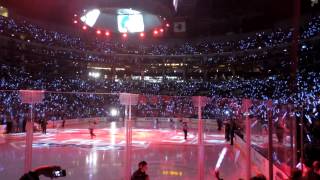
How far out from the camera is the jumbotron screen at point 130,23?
1520 centimetres

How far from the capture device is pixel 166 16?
13.0m

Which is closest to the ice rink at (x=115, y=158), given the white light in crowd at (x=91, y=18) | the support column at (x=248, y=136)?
the support column at (x=248, y=136)

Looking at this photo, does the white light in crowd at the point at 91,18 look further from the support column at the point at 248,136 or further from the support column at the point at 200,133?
the support column at the point at 248,136

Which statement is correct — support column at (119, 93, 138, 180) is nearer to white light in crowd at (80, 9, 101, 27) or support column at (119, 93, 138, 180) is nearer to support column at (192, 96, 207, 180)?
support column at (192, 96, 207, 180)

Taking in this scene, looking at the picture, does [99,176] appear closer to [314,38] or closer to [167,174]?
[167,174]

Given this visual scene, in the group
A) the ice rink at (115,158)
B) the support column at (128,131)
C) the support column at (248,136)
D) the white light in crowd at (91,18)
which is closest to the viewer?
the support column at (128,131)

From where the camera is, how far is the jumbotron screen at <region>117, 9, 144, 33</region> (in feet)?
49.9

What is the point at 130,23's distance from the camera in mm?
15602

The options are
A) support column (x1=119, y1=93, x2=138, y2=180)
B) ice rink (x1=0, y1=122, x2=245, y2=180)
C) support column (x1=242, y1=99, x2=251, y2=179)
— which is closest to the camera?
support column (x1=119, y1=93, x2=138, y2=180)

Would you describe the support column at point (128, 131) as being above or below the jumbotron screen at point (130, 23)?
below

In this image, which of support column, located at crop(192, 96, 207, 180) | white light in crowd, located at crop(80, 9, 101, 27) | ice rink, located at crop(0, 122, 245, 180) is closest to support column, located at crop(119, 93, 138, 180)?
support column, located at crop(192, 96, 207, 180)

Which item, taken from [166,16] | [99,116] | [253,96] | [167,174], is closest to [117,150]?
[167,174]

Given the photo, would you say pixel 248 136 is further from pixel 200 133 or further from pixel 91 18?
pixel 91 18

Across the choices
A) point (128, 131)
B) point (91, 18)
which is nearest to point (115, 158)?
point (91, 18)
